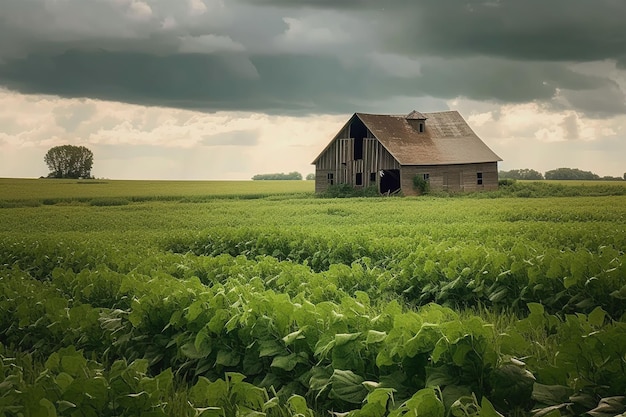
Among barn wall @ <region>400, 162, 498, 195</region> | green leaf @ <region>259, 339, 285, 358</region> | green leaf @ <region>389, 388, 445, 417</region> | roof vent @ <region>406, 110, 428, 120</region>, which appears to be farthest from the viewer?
roof vent @ <region>406, 110, 428, 120</region>

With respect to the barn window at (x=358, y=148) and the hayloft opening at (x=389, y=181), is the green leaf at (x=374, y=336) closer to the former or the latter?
the hayloft opening at (x=389, y=181)

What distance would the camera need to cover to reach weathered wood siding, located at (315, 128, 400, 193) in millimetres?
36250

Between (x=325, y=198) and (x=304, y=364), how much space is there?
99.4ft

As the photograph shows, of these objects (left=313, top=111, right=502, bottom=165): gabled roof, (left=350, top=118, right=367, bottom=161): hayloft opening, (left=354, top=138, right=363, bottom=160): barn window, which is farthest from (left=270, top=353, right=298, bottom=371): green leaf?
(left=350, top=118, right=367, bottom=161): hayloft opening

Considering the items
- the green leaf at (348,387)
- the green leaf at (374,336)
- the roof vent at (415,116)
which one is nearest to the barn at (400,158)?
the roof vent at (415,116)

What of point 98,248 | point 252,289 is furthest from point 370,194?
point 252,289

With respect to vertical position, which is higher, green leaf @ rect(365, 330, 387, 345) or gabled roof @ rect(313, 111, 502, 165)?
gabled roof @ rect(313, 111, 502, 165)

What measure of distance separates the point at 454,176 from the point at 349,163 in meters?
6.01

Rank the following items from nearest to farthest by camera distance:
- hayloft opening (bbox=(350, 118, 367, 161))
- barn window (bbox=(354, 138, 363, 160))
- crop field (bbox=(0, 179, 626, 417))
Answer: crop field (bbox=(0, 179, 626, 417))
barn window (bbox=(354, 138, 363, 160))
hayloft opening (bbox=(350, 118, 367, 161))

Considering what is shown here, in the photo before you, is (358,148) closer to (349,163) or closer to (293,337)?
(349,163)

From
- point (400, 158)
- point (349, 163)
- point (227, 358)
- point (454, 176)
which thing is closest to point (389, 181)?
point (400, 158)

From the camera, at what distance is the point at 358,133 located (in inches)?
1505

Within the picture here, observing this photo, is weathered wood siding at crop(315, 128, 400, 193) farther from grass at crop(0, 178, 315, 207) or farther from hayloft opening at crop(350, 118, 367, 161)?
grass at crop(0, 178, 315, 207)

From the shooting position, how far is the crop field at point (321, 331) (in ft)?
11.8
